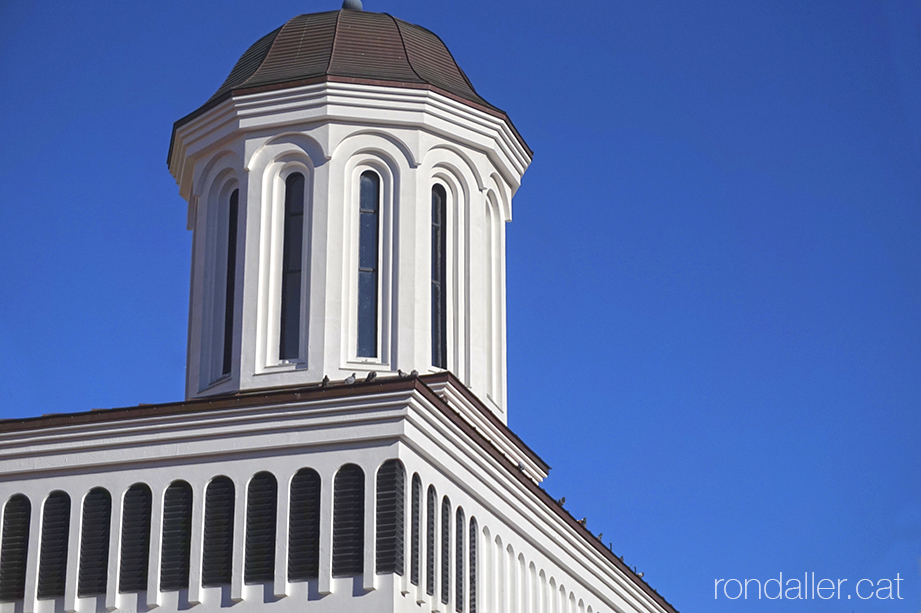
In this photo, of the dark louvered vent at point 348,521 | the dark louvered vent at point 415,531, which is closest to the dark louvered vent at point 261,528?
the dark louvered vent at point 348,521

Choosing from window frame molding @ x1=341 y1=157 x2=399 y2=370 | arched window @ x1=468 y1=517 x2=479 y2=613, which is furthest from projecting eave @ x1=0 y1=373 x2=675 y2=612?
window frame molding @ x1=341 y1=157 x2=399 y2=370

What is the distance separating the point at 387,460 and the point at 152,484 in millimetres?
3509

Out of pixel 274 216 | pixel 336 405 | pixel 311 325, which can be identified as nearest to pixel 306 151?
pixel 274 216

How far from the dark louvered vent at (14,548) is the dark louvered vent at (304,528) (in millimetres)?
4158

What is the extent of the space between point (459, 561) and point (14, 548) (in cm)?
642

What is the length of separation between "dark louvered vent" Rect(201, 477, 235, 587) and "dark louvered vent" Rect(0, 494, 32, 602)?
2868mm

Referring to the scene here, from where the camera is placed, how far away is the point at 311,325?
24562 mm

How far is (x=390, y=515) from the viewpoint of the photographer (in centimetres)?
1986

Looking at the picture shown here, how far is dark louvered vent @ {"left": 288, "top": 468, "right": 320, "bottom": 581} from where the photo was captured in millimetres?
19984

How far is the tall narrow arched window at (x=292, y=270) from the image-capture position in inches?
979

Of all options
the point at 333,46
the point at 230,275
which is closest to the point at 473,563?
the point at 230,275

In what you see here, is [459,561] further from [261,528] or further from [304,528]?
[261,528]

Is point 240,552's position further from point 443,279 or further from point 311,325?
point 443,279

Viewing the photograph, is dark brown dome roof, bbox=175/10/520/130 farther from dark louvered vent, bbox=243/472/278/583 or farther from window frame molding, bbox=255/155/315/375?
dark louvered vent, bbox=243/472/278/583
